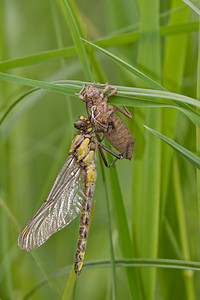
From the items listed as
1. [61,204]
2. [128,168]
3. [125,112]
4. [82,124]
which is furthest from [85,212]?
[128,168]

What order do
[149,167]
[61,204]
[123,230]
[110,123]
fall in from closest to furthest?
[123,230], [149,167], [110,123], [61,204]

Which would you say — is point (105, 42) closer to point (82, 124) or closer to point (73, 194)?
point (82, 124)

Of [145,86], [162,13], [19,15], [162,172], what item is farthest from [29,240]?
[19,15]

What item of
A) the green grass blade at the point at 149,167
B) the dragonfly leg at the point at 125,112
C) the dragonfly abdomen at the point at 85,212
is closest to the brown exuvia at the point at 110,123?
the dragonfly leg at the point at 125,112

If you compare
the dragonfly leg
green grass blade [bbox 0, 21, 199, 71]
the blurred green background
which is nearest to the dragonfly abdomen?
the blurred green background

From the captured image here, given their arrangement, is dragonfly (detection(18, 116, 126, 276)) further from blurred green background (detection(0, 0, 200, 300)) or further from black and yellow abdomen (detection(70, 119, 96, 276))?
blurred green background (detection(0, 0, 200, 300))

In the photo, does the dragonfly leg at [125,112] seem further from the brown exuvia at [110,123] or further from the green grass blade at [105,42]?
the green grass blade at [105,42]

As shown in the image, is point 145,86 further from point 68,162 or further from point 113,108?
point 68,162
